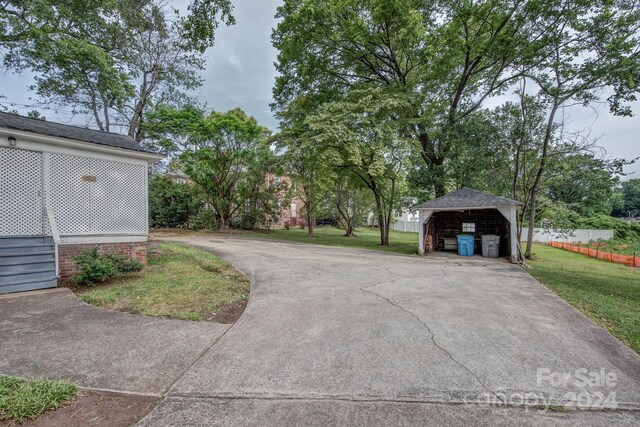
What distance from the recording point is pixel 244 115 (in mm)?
23578

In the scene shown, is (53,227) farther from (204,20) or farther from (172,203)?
(172,203)

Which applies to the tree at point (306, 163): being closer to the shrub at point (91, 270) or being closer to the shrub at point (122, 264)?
the shrub at point (122, 264)

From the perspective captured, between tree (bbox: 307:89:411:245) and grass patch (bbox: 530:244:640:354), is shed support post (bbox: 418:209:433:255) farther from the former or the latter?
grass patch (bbox: 530:244:640:354)

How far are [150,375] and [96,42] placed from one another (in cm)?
1858

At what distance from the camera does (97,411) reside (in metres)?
2.20

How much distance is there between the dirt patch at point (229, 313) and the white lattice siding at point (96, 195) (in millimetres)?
4166

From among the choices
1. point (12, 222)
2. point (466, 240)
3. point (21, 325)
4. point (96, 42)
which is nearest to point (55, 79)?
point (96, 42)

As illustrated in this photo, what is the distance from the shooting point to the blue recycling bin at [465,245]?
12.4m

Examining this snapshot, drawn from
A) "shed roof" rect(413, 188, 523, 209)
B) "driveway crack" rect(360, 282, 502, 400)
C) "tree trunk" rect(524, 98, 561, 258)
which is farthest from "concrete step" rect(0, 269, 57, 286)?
"tree trunk" rect(524, 98, 561, 258)

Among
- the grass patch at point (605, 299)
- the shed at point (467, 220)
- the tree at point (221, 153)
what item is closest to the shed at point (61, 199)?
the grass patch at point (605, 299)

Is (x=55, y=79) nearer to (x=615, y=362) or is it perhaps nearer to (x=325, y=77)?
A: (x=325, y=77)

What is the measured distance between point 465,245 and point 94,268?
1317 centimetres

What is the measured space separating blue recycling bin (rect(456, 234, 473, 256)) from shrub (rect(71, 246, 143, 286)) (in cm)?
1262

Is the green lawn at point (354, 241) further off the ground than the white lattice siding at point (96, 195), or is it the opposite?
the white lattice siding at point (96, 195)
